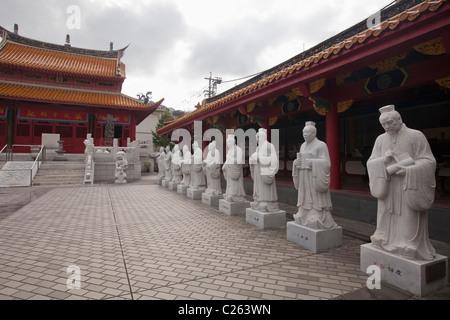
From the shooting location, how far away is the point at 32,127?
→ 1911cm

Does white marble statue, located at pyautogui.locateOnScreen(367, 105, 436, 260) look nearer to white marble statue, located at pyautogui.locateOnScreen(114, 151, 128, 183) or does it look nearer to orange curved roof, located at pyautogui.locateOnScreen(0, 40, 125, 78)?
white marble statue, located at pyautogui.locateOnScreen(114, 151, 128, 183)

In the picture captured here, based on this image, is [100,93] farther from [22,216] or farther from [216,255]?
[216,255]

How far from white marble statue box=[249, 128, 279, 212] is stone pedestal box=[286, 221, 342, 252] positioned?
1077 mm

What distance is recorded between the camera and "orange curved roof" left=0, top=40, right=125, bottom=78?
20119 mm

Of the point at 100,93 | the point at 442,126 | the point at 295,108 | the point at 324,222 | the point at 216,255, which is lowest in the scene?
the point at 216,255

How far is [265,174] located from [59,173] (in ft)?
45.4

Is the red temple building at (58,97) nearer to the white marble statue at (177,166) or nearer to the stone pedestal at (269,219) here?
the white marble statue at (177,166)

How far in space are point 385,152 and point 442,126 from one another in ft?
17.4

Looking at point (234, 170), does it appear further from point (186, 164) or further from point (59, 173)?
point (59, 173)

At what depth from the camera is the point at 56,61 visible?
22.3 metres

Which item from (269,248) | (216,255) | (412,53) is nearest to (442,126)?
(412,53)

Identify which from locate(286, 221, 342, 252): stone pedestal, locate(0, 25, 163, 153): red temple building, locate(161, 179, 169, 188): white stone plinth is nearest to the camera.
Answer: locate(286, 221, 342, 252): stone pedestal

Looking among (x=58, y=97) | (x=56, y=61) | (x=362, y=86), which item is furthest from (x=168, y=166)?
(x=56, y=61)

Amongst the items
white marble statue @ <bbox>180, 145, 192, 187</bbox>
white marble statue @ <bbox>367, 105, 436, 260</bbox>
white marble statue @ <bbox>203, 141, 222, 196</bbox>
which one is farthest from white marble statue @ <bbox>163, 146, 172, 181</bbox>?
white marble statue @ <bbox>367, 105, 436, 260</bbox>
